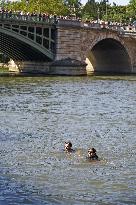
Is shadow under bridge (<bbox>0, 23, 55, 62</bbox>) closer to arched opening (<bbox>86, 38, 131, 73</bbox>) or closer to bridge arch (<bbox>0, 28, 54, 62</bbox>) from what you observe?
bridge arch (<bbox>0, 28, 54, 62</bbox>)

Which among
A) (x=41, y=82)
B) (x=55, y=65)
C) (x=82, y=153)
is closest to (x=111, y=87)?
(x=41, y=82)

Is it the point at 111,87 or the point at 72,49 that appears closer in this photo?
the point at 111,87

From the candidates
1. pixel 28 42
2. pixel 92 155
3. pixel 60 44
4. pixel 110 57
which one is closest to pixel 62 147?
pixel 92 155

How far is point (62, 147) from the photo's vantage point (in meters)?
26.2

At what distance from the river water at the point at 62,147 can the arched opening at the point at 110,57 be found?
1498 inches

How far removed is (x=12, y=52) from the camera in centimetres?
7869

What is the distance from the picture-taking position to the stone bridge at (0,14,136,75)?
228ft

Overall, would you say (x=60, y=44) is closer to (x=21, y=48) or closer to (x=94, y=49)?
(x=21, y=48)

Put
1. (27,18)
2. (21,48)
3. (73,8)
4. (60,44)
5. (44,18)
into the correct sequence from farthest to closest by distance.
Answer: (73,8) → (60,44) → (44,18) → (21,48) → (27,18)

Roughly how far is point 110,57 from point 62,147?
6256 centimetres

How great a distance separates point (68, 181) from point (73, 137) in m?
8.56

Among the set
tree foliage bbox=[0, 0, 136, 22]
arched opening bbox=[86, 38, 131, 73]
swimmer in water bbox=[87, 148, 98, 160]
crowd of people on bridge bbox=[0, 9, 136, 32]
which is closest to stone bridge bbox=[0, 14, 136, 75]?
arched opening bbox=[86, 38, 131, 73]

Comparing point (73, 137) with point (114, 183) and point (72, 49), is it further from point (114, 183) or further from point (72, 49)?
point (72, 49)

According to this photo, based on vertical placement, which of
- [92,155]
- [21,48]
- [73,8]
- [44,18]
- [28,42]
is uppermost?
[73,8]
